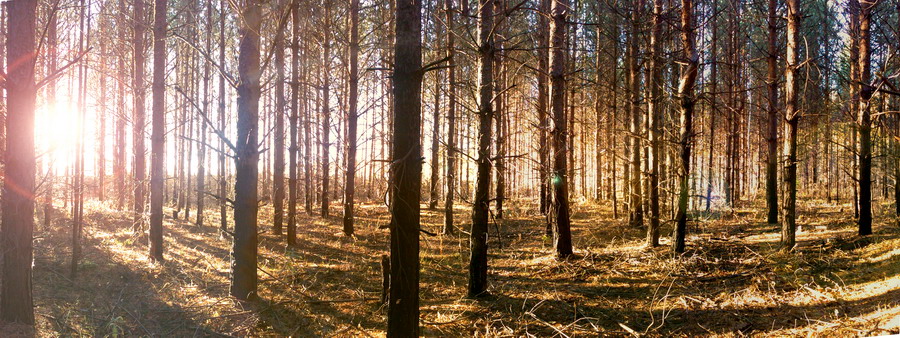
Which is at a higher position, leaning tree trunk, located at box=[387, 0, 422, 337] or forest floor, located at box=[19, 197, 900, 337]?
leaning tree trunk, located at box=[387, 0, 422, 337]

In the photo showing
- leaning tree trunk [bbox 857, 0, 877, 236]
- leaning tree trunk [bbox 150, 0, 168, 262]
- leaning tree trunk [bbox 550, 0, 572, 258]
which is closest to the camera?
leaning tree trunk [bbox 550, 0, 572, 258]

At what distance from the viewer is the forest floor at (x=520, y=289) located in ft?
17.2

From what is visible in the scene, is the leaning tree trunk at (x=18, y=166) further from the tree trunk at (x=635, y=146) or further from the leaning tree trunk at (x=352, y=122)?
the tree trunk at (x=635, y=146)

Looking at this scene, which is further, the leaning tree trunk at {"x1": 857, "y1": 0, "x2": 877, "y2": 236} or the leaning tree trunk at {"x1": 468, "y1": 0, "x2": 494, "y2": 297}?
the leaning tree trunk at {"x1": 857, "y1": 0, "x2": 877, "y2": 236}

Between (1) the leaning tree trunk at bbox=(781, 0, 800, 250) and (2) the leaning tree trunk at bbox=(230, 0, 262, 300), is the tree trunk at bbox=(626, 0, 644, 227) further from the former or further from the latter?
(2) the leaning tree trunk at bbox=(230, 0, 262, 300)

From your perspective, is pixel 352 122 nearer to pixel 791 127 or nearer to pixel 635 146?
pixel 635 146

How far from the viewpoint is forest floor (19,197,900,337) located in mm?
5234

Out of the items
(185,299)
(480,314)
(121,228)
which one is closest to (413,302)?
(480,314)

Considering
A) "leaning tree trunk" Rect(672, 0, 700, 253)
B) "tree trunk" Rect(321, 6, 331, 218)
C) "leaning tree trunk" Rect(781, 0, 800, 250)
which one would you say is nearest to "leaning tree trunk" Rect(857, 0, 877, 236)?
"leaning tree trunk" Rect(781, 0, 800, 250)

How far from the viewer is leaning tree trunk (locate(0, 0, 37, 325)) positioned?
5.10 meters

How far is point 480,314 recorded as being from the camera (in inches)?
229

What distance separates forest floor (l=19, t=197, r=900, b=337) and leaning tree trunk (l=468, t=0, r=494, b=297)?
0.30 meters

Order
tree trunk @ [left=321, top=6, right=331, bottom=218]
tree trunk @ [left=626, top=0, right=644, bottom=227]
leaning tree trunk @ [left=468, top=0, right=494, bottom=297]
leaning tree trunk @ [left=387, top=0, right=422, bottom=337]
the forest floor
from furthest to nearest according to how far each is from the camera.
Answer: tree trunk @ [left=321, top=6, right=331, bottom=218], tree trunk @ [left=626, top=0, right=644, bottom=227], leaning tree trunk @ [left=468, top=0, right=494, bottom=297], the forest floor, leaning tree trunk @ [left=387, top=0, right=422, bottom=337]

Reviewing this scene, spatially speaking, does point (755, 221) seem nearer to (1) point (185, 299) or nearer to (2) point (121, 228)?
(1) point (185, 299)
